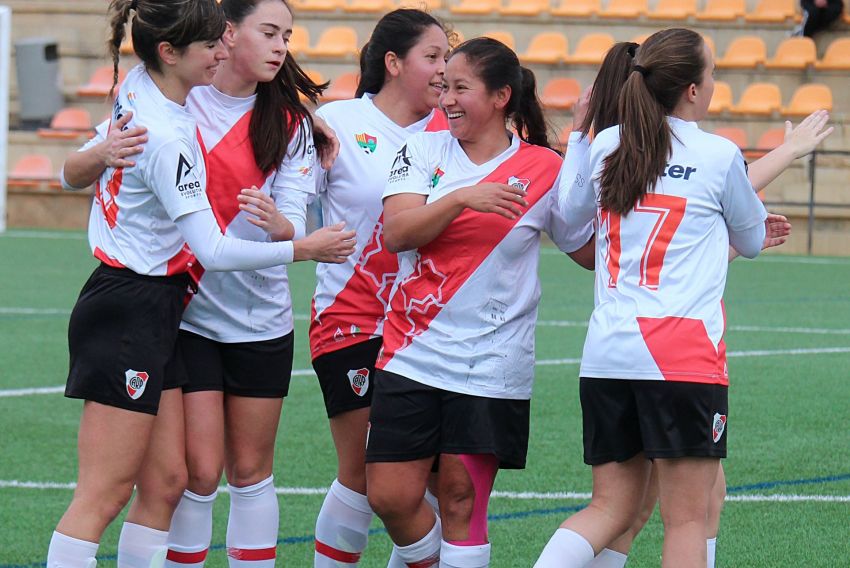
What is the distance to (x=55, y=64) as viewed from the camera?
21.6m

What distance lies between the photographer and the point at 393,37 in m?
4.18

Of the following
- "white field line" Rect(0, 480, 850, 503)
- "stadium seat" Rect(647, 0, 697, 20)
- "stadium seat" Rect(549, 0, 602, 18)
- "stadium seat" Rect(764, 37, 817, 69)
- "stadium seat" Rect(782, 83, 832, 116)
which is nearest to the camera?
"white field line" Rect(0, 480, 850, 503)

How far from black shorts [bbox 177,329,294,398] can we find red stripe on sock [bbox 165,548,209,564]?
1.54 feet

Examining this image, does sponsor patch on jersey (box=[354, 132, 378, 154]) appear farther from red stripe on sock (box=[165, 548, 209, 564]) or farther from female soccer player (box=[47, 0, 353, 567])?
red stripe on sock (box=[165, 548, 209, 564])

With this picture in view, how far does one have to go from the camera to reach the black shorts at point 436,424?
3715mm

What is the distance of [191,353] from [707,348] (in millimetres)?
1393

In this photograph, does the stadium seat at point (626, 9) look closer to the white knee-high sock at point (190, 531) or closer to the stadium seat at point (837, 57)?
the stadium seat at point (837, 57)

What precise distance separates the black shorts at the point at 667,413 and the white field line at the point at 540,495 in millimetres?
1971

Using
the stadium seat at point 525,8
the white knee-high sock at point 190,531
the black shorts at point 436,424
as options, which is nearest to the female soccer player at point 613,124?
the black shorts at point 436,424

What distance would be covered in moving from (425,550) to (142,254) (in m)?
1.13

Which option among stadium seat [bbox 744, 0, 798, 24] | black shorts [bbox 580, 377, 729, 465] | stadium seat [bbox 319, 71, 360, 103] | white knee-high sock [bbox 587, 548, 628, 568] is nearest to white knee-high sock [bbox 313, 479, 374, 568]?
white knee-high sock [bbox 587, 548, 628, 568]

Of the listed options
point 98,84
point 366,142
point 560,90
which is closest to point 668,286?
point 366,142

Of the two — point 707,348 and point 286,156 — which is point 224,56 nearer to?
point 286,156

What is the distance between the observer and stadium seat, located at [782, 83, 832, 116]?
61.8 feet
